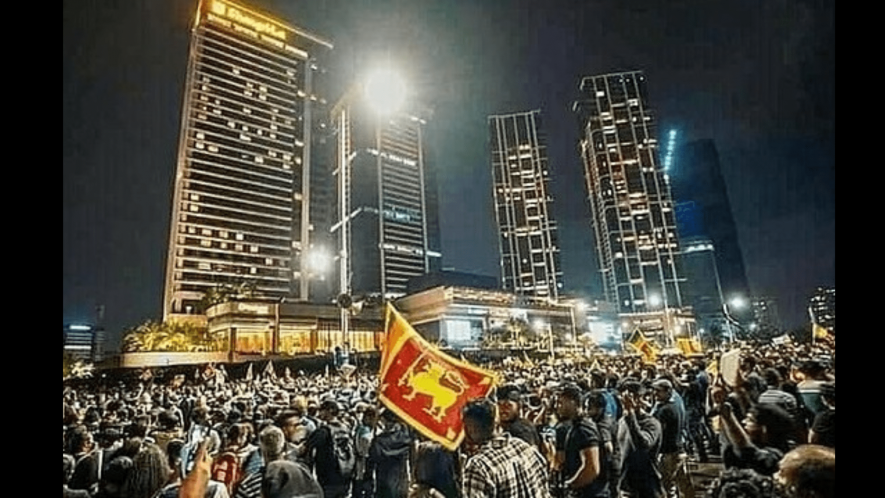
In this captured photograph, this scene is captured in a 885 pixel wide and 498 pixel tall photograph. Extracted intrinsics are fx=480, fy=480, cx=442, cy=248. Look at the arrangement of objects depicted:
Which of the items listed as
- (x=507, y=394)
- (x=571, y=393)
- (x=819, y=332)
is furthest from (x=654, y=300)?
(x=571, y=393)

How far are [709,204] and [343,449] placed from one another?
4773cm

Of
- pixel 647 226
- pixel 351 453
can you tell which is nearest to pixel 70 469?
pixel 351 453

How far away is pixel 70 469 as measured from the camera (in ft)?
9.29

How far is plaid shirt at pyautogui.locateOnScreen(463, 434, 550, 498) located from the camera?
4.82 feet

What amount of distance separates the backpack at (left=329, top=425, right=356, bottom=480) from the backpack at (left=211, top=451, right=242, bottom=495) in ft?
1.85

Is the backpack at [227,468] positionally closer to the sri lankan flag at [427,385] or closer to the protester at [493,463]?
the sri lankan flag at [427,385]

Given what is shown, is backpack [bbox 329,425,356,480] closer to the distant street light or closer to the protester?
the protester

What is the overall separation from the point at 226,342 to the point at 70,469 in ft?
60.2

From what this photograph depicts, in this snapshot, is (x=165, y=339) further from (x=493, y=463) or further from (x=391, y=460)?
(x=493, y=463)

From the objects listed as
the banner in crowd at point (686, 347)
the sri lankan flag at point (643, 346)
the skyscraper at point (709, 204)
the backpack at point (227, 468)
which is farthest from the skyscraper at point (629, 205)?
the backpack at point (227, 468)

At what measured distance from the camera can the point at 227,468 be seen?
282 cm

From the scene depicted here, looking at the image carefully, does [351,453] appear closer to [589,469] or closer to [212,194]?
[589,469]

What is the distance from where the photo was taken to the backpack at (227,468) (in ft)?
9.11

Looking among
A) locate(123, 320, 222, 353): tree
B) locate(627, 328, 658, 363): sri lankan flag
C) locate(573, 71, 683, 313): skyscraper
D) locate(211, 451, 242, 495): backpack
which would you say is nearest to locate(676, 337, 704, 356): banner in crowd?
locate(627, 328, 658, 363): sri lankan flag
